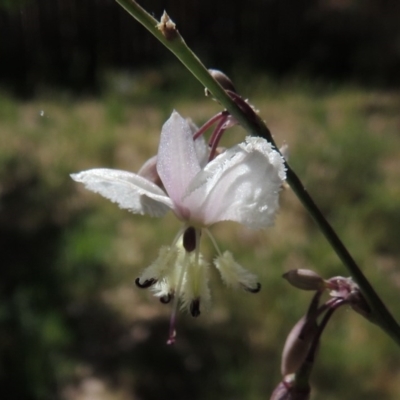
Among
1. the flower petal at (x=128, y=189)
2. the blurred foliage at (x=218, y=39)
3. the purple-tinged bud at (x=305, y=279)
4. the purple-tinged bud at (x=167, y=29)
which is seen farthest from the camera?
the blurred foliage at (x=218, y=39)

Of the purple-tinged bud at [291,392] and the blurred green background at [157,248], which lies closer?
the purple-tinged bud at [291,392]

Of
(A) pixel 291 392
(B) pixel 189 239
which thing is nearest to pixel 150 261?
(A) pixel 291 392

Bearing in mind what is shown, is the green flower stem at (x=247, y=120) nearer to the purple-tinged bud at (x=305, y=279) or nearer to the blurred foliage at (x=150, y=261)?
the purple-tinged bud at (x=305, y=279)

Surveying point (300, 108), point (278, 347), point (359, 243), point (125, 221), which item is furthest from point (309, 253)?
point (300, 108)

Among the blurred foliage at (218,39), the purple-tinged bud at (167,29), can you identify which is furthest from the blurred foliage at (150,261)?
the purple-tinged bud at (167,29)

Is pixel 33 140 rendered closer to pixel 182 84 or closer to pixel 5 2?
pixel 5 2
